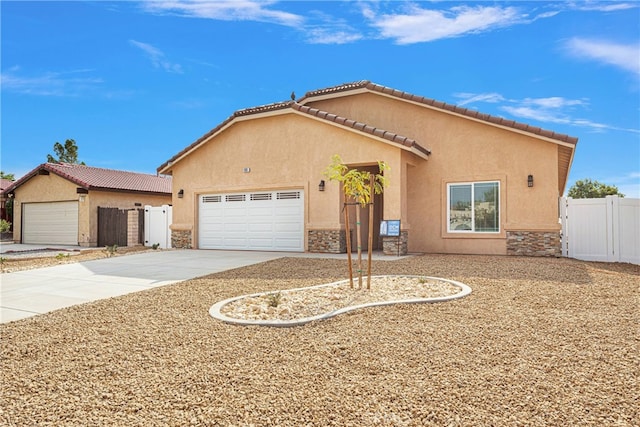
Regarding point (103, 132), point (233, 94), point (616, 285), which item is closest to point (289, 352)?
point (616, 285)

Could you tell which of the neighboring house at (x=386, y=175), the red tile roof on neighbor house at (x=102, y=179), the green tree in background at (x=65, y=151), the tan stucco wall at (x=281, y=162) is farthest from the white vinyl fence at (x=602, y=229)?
the green tree in background at (x=65, y=151)

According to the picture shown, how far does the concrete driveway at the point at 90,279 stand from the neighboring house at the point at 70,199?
8323 millimetres

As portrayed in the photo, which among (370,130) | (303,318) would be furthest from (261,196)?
(303,318)

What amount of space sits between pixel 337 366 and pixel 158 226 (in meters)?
16.5

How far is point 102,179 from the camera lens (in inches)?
871

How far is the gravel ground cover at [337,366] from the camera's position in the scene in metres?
2.77

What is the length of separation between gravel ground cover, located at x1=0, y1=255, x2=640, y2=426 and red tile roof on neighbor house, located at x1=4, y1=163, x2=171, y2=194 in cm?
1710

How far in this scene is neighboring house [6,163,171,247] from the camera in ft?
67.3

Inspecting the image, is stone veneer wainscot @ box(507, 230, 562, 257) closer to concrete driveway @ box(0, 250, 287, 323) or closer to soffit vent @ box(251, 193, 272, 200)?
concrete driveway @ box(0, 250, 287, 323)

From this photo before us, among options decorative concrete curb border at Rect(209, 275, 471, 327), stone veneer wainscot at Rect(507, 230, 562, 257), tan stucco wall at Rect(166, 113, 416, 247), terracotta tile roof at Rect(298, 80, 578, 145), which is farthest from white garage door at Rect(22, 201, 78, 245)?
stone veneer wainscot at Rect(507, 230, 562, 257)

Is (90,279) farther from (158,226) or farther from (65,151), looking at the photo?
(65,151)

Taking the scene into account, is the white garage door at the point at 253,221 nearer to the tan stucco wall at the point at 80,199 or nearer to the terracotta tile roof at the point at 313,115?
the terracotta tile roof at the point at 313,115

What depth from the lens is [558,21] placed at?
11.3 m

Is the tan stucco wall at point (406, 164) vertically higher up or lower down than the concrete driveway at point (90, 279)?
higher up
